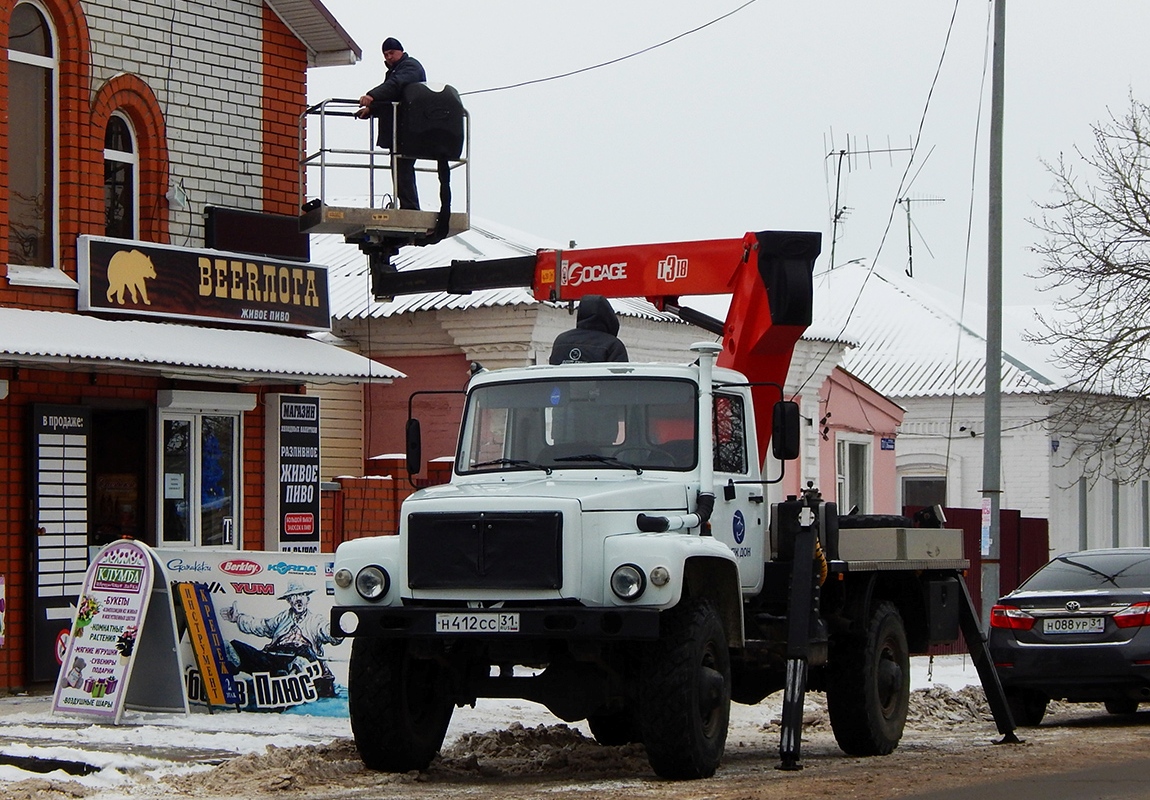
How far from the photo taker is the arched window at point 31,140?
15.6 m

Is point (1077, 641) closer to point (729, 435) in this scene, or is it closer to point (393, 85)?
point (729, 435)

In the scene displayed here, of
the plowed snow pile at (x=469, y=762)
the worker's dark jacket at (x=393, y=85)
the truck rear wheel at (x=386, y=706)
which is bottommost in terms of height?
the plowed snow pile at (x=469, y=762)

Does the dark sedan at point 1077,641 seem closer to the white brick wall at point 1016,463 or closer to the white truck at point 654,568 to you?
the white truck at point 654,568

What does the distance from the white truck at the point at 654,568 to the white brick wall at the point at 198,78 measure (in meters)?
5.26

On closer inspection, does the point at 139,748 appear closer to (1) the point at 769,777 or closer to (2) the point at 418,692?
(2) the point at 418,692

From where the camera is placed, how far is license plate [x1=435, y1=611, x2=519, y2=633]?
10.1 m

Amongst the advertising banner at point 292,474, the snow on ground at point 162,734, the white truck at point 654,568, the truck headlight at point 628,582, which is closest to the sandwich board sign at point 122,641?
the snow on ground at point 162,734

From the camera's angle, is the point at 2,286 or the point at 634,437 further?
the point at 2,286

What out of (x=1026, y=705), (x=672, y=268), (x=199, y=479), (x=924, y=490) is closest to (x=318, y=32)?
(x=199, y=479)

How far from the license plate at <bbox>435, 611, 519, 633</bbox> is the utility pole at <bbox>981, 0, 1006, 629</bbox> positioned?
9860mm

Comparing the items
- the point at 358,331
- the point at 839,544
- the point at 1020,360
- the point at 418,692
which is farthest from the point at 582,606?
the point at 1020,360

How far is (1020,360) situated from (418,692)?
88.4 feet

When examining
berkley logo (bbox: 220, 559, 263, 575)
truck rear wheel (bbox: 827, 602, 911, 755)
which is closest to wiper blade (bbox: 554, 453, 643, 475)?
truck rear wheel (bbox: 827, 602, 911, 755)

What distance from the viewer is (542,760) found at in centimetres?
A: 1175
